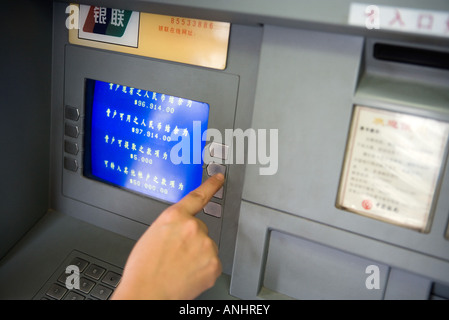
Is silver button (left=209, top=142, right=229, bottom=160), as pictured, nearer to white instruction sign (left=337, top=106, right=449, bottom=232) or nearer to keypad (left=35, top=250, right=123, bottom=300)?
white instruction sign (left=337, top=106, right=449, bottom=232)

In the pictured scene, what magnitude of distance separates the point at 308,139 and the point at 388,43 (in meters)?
0.28

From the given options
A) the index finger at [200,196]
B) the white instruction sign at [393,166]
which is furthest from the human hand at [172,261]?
the white instruction sign at [393,166]

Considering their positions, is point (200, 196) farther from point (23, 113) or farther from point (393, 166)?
point (23, 113)

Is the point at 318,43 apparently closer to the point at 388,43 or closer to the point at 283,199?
the point at 388,43

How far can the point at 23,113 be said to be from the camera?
4.73ft

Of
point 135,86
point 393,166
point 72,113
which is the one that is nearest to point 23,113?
point 72,113

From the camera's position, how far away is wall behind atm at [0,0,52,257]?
1345 mm

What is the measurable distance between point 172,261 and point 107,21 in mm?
811

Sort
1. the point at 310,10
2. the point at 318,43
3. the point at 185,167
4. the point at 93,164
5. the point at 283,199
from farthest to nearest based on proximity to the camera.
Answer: the point at 93,164, the point at 185,167, the point at 283,199, the point at 318,43, the point at 310,10

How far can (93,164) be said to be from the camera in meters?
1.55

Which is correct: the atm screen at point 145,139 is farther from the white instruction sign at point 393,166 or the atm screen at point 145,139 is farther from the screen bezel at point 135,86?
the white instruction sign at point 393,166

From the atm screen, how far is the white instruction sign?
0.48 meters

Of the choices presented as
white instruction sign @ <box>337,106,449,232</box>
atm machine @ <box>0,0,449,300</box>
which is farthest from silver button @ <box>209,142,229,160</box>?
white instruction sign @ <box>337,106,449,232</box>

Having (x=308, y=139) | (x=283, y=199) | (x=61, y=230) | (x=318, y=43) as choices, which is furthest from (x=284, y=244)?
(x=61, y=230)
